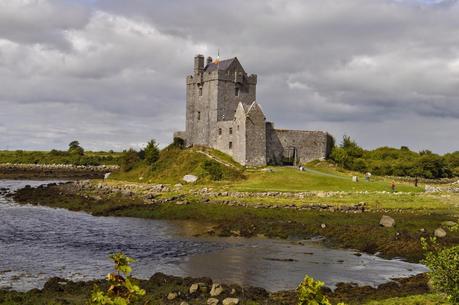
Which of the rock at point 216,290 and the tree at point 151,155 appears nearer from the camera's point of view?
the rock at point 216,290

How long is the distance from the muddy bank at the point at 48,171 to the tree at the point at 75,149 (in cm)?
2461

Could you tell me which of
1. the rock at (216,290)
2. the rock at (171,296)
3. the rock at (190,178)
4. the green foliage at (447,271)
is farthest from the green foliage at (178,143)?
the green foliage at (447,271)

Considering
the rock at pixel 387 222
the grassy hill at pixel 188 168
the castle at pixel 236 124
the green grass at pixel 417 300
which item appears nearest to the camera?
the green grass at pixel 417 300

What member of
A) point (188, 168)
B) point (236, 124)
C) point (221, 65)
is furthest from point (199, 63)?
point (188, 168)

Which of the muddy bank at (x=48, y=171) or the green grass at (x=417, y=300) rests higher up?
the muddy bank at (x=48, y=171)

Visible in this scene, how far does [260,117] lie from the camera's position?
61531 millimetres

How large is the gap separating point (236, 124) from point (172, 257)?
36.5 metres

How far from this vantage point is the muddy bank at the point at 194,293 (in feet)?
58.5

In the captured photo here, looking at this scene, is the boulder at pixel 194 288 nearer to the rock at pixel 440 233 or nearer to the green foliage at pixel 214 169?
the rock at pixel 440 233

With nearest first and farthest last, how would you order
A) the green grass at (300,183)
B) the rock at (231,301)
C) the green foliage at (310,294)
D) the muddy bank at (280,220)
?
the green foliage at (310,294) < the rock at (231,301) < the muddy bank at (280,220) < the green grass at (300,183)

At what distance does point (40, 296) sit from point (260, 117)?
1786 inches

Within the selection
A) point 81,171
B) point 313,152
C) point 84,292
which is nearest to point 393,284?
point 84,292

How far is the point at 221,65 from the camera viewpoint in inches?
2601

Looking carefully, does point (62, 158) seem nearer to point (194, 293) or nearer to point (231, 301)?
point (194, 293)
